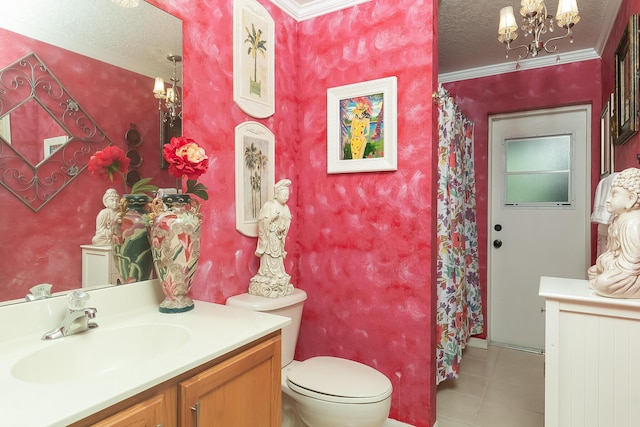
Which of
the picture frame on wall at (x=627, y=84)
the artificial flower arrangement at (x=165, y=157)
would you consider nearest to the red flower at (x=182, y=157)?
the artificial flower arrangement at (x=165, y=157)

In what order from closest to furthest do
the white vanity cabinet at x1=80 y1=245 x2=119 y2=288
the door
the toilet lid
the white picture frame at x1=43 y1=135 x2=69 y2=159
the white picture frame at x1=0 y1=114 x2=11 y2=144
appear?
the white picture frame at x1=0 y1=114 x2=11 y2=144, the white picture frame at x1=43 y1=135 x2=69 y2=159, the white vanity cabinet at x1=80 y1=245 x2=119 y2=288, the toilet lid, the door

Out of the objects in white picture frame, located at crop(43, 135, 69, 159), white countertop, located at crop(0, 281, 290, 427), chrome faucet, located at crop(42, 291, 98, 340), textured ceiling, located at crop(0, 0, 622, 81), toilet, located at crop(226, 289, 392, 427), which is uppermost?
textured ceiling, located at crop(0, 0, 622, 81)

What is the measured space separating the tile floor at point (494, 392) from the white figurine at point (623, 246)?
48.7 inches

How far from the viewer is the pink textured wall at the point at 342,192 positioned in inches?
69.4

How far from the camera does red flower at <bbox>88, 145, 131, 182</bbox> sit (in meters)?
1.29

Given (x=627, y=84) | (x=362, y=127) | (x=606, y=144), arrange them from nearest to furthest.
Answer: (x=627, y=84) < (x=362, y=127) < (x=606, y=144)

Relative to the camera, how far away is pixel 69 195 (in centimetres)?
123

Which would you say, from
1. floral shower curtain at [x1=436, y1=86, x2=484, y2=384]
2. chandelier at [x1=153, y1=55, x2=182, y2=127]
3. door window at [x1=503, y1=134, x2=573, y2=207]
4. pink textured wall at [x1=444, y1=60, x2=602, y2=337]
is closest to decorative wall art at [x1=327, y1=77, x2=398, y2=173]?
floral shower curtain at [x1=436, y1=86, x2=484, y2=384]

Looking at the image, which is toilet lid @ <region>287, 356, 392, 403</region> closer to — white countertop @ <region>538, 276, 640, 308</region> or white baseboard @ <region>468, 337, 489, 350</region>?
white countertop @ <region>538, 276, 640, 308</region>

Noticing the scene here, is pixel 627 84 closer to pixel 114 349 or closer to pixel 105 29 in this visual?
pixel 105 29

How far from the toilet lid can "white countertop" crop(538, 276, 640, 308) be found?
0.74 m

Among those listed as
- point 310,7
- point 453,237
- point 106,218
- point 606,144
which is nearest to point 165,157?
point 106,218

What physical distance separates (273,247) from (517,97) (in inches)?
101

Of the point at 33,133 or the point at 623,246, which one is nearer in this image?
the point at 33,133
